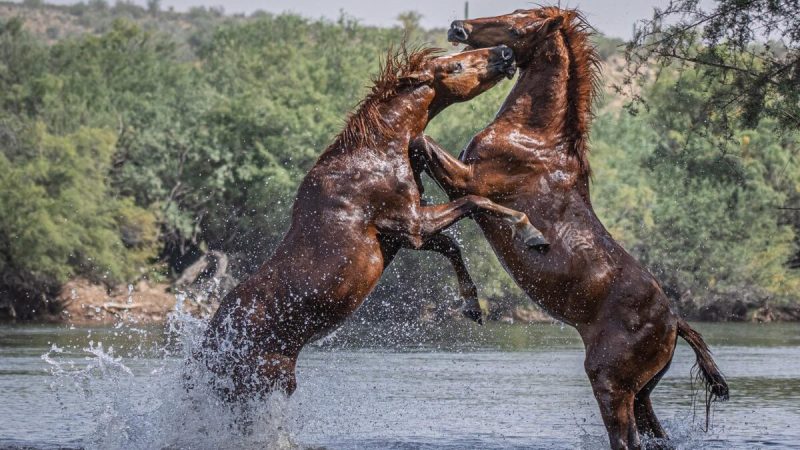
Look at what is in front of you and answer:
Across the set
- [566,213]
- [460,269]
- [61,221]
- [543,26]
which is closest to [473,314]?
[460,269]

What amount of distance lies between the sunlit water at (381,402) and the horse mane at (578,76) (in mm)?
2695

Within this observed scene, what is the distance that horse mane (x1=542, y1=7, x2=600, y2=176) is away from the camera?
34.7ft

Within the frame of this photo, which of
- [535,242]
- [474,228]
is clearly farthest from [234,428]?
[474,228]

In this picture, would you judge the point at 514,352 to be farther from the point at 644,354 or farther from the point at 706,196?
the point at 706,196

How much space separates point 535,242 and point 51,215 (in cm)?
3112

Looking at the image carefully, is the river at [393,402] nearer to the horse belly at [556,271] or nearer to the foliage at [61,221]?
the horse belly at [556,271]

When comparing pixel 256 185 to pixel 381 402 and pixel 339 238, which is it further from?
pixel 339 238

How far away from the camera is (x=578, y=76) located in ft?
34.8

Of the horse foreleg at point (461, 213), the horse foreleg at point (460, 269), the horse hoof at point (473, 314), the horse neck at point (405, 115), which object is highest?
the horse neck at point (405, 115)

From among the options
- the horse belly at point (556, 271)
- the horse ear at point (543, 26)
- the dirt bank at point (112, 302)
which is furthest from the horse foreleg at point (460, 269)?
the dirt bank at point (112, 302)

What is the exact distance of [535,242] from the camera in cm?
999

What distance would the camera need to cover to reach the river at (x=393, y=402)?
11031 mm

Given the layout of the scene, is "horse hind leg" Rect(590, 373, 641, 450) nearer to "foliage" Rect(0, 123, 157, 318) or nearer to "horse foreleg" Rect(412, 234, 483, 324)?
"horse foreleg" Rect(412, 234, 483, 324)

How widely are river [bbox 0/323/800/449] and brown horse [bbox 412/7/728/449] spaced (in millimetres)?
1119
